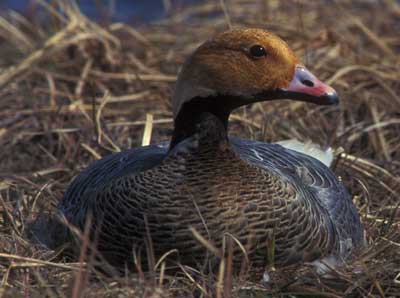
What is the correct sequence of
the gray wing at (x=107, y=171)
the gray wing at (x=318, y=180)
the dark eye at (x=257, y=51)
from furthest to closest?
1. the gray wing at (x=318, y=180)
2. the gray wing at (x=107, y=171)
3. the dark eye at (x=257, y=51)

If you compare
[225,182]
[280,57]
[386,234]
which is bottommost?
[386,234]

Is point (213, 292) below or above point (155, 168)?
below

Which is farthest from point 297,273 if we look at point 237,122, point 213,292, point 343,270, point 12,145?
point 12,145

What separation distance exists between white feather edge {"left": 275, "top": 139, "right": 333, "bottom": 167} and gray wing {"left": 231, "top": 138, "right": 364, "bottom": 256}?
1.68 ft

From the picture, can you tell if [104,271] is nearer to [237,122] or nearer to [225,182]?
[225,182]

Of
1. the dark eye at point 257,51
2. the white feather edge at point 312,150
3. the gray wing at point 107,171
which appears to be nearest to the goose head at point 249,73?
the dark eye at point 257,51

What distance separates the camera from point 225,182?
165 inches

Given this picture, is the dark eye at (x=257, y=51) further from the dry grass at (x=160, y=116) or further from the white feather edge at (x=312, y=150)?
the white feather edge at (x=312, y=150)

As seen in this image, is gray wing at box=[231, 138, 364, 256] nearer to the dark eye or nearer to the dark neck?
the dark neck

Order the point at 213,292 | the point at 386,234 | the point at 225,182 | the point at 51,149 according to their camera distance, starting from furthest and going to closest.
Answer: the point at 51,149
the point at 386,234
the point at 225,182
the point at 213,292

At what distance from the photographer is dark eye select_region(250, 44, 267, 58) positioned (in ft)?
13.9

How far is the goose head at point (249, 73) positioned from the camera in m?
4.23

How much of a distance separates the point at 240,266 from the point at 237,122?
2.31 metres

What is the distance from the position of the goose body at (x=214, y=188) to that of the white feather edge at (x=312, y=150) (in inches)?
48.9
